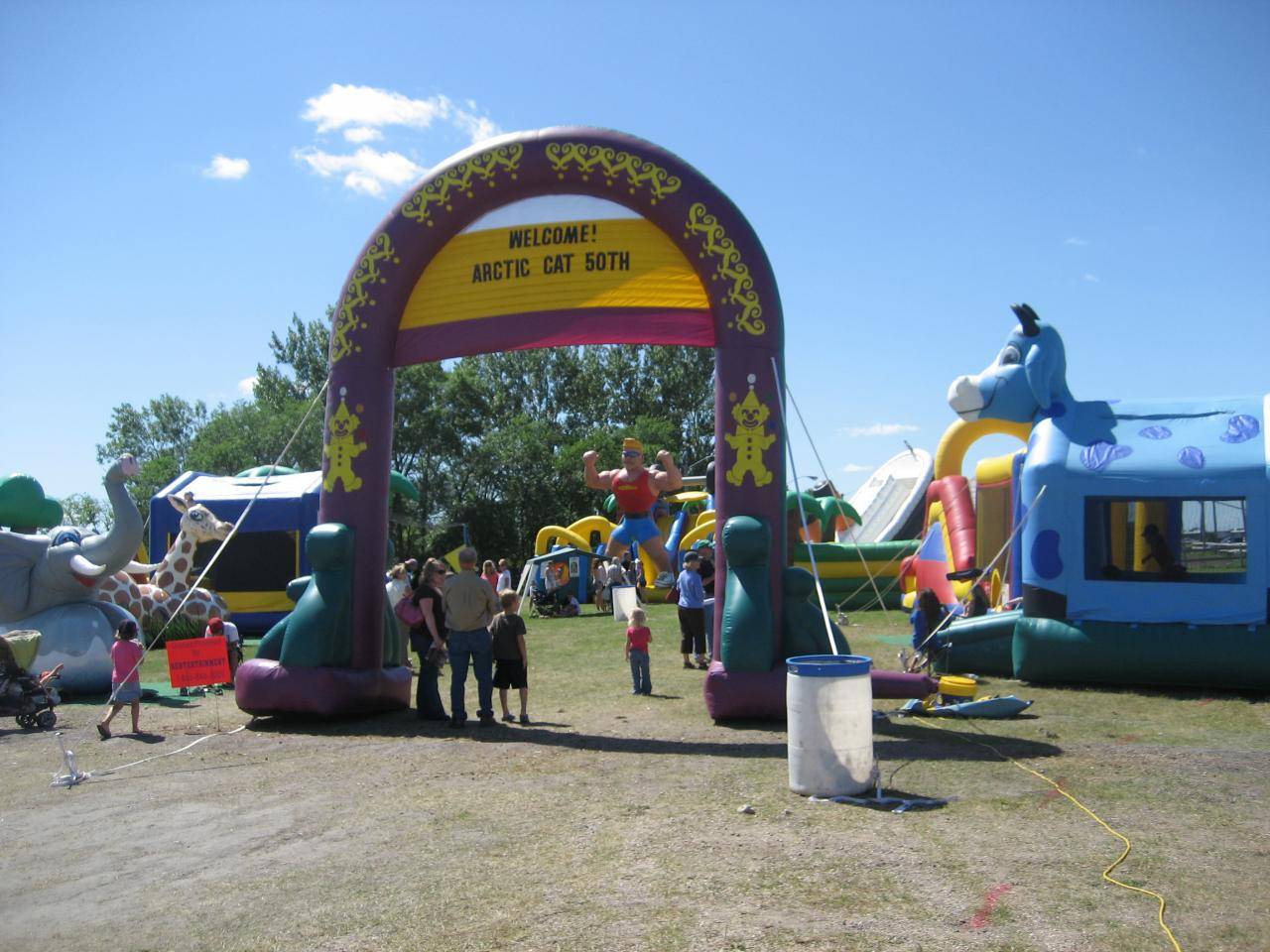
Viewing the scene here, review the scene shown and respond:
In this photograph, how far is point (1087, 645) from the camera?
35.4 ft

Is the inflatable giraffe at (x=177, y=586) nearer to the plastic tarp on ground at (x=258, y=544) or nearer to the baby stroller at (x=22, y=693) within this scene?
the plastic tarp on ground at (x=258, y=544)

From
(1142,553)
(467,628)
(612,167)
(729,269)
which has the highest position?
(612,167)

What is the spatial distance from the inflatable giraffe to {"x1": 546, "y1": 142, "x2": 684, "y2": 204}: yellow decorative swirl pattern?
329 inches

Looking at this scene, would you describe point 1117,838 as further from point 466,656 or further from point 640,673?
point 640,673

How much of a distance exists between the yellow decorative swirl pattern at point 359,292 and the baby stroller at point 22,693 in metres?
4.12

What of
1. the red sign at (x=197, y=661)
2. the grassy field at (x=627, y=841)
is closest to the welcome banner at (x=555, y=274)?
the red sign at (x=197, y=661)

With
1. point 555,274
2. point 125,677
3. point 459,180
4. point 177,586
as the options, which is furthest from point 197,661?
point 177,586

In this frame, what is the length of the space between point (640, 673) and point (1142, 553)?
524 centimetres

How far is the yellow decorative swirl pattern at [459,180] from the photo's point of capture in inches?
372

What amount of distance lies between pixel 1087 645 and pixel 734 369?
4916 mm

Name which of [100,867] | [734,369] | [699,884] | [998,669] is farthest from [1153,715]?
[100,867]

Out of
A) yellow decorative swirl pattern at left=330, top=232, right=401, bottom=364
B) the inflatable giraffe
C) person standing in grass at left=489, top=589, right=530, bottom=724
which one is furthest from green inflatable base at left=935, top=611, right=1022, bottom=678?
the inflatable giraffe

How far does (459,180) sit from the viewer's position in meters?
9.56

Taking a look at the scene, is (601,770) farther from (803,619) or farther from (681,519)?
(681,519)
